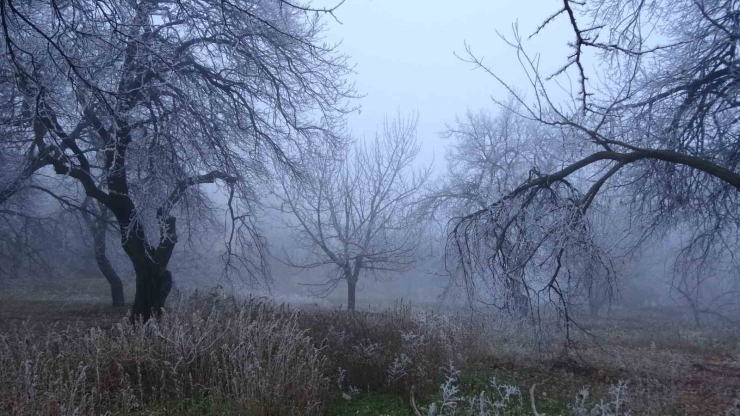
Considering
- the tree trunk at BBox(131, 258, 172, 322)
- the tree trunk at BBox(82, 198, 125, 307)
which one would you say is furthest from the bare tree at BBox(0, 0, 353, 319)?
the tree trunk at BBox(82, 198, 125, 307)

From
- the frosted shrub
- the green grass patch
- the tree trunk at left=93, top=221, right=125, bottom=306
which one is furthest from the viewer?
the tree trunk at left=93, top=221, right=125, bottom=306

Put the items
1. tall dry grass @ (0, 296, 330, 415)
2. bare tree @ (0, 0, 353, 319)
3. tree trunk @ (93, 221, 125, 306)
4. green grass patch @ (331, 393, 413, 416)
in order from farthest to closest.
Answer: tree trunk @ (93, 221, 125, 306) → bare tree @ (0, 0, 353, 319) → green grass patch @ (331, 393, 413, 416) → tall dry grass @ (0, 296, 330, 415)

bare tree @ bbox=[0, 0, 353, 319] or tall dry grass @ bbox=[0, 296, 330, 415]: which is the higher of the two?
bare tree @ bbox=[0, 0, 353, 319]

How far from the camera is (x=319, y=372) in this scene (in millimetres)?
5152

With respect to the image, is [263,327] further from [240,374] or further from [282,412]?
[282,412]

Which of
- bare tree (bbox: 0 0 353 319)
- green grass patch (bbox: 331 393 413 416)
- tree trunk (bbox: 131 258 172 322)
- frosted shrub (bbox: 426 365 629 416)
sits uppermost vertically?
bare tree (bbox: 0 0 353 319)

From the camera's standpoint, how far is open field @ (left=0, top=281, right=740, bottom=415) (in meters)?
4.36

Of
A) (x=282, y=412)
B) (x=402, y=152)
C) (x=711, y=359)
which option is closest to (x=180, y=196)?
(x=282, y=412)

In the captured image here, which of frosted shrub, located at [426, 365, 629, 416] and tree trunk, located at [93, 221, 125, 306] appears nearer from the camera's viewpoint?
frosted shrub, located at [426, 365, 629, 416]

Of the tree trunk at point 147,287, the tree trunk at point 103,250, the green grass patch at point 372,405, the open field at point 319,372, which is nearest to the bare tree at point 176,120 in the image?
the tree trunk at point 147,287

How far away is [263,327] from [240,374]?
634mm

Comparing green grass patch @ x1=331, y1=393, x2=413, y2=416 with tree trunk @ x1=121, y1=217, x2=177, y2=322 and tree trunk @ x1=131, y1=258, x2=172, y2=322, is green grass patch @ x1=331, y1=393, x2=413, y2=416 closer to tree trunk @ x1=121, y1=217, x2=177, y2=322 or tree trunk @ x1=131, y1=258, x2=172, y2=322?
tree trunk @ x1=121, y1=217, x2=177, y2=322

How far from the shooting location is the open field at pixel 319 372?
14.3 ft

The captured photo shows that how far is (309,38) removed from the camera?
367 inches
